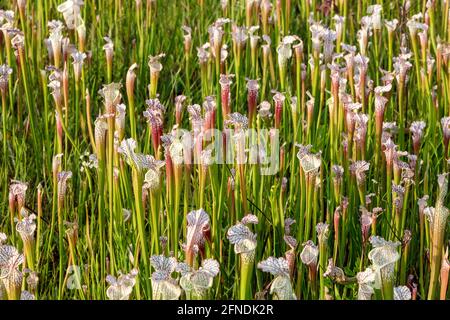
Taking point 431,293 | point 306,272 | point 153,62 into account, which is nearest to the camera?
point 431,293

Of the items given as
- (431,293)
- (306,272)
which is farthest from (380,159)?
(431,293)

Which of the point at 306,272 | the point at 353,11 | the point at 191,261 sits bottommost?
the point at 306,272

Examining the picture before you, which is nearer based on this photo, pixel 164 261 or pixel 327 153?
pixel 164 261

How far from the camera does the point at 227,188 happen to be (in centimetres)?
204

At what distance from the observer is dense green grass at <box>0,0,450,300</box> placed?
1619 mm

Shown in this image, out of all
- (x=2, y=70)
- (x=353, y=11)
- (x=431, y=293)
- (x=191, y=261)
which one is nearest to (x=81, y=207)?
(x=2, y=70)

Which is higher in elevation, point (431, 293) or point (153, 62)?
point (153, 62)

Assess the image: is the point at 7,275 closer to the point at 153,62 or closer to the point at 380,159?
the point at 153,62

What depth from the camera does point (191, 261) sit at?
1.53 m

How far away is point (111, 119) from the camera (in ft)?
5.86

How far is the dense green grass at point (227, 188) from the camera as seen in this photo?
5.31 feet

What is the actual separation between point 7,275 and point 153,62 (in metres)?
0.86

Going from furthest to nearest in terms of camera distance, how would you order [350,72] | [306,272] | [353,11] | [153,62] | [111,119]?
[353,11], [350,72], [153,62], [306,272], [111,119]
